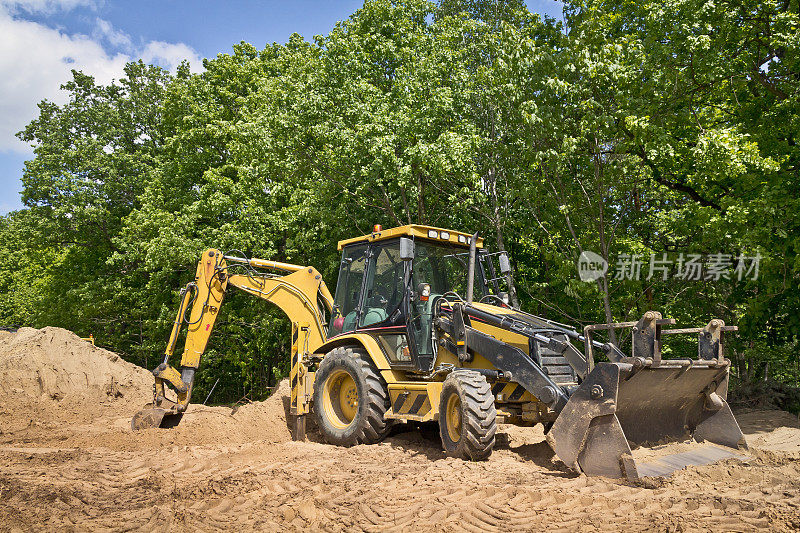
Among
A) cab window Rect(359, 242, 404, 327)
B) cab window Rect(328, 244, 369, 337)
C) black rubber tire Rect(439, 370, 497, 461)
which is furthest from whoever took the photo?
cab window Rect(328, 244, 369, 337)

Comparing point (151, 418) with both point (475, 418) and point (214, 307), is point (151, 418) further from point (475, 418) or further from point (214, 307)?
point (475, 418)

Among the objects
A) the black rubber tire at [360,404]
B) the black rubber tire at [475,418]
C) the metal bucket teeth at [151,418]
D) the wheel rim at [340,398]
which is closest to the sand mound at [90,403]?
the metal bucket teeth at [151,418]

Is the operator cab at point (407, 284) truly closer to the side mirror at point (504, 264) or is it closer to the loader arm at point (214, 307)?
the side mirror at point (504, 264)

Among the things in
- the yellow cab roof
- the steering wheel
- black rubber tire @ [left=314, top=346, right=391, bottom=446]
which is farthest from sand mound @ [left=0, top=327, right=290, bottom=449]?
the yellow cab roof

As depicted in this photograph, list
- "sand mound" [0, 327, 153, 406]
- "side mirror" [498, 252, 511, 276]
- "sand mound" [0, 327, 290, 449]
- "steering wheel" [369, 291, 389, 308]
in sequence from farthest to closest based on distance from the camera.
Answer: "sand mound" [0, 327, 153, 406], "sand mound" [0, 327, 290, 449], "side mirror" [498, 252, 511, 276], "steering wheel" [369, 291, 389, 308]

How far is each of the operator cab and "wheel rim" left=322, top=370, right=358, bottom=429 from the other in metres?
0.73

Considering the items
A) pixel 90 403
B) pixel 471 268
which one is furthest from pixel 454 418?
pixel 90 403

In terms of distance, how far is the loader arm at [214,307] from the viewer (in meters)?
10.0

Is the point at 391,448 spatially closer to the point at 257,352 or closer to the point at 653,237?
the point at 653,237

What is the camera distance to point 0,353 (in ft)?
43.4

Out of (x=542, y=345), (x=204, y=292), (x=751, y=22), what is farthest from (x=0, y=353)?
(x=751, y=22)

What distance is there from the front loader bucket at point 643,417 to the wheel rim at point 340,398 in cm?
380

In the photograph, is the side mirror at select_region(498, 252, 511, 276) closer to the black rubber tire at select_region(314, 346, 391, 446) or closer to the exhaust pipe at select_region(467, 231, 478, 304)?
the exhaust pipe at select_region(467, 231, 478, 304)

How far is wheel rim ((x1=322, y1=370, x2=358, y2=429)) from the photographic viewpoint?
29.8 ft
